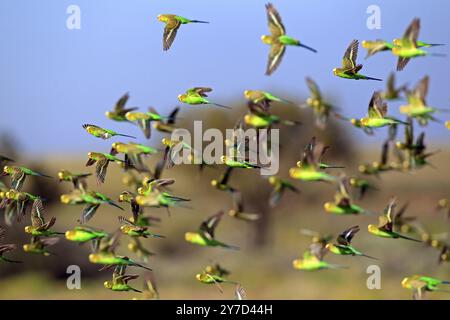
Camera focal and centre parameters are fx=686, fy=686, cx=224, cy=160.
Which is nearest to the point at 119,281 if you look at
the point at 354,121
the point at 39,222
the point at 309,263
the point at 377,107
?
the point at 39,222

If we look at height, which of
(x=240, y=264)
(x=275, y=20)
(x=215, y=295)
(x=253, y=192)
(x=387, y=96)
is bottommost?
(x=387, y=96)

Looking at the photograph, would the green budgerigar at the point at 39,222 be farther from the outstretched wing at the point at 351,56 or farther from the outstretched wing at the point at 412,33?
the outstretched wing at the point at 412,33

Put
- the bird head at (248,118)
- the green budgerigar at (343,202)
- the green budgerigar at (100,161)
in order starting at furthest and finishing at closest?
1. the green budgerigar at (100,161)
2. the bird head at (248,118)
3. the green budgerigar at (343,202)

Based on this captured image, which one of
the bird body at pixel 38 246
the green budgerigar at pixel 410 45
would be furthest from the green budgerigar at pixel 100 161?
the green budgerigar at pixel 410 45

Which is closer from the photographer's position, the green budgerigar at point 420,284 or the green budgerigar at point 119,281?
the green budgerigar at point 420,284

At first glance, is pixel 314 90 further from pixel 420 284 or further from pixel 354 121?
pixel 420 284
